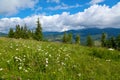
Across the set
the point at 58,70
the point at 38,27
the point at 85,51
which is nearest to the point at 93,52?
the point at 85,51

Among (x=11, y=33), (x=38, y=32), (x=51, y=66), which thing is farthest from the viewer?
(x=11, y=33)

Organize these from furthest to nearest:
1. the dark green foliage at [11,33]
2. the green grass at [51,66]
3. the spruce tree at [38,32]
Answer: the dark green foliage at [11,33], the spruce tree at [38,32], the green grass at [51,66]

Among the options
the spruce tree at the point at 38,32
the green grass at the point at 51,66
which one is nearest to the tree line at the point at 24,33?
the spruce tree at the point at 38,32

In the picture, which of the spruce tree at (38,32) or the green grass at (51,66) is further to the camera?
the spruce tree at (38,32)

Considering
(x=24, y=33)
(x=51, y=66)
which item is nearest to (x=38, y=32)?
(x=24, y=33)

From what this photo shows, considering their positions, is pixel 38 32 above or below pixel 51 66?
above

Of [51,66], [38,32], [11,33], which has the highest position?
[38,32]

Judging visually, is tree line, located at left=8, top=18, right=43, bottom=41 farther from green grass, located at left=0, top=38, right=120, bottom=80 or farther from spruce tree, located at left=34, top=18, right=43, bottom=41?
green grass, located at left=0, top=38, right=120, bottom=80

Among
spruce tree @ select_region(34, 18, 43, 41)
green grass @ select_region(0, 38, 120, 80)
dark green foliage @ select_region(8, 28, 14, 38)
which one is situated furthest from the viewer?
dark green foliage @ select_region(8, 28, 14, 38)

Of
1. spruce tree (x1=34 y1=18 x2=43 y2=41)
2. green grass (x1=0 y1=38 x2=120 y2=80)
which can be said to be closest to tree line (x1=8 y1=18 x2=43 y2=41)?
spruce tree (x1=34 y1=18 x2=43 y2=41)

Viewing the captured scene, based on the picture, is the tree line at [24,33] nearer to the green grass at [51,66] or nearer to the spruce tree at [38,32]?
the spruce tree at [38,32]

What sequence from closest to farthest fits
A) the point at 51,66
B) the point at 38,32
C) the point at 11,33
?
1. the point at 51,66
2. the point at 38,32
3. the point at 11,33

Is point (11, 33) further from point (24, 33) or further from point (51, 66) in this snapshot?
point (51, 66)

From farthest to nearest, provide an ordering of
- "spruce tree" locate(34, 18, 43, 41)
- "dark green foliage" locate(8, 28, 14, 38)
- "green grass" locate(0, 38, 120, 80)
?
"dark green foliage" locate(8, 28, 14, 38) → "spruce tree" locate(34, 18, 43, 41) → "green grass" locate(0, 38, 120, 80)
